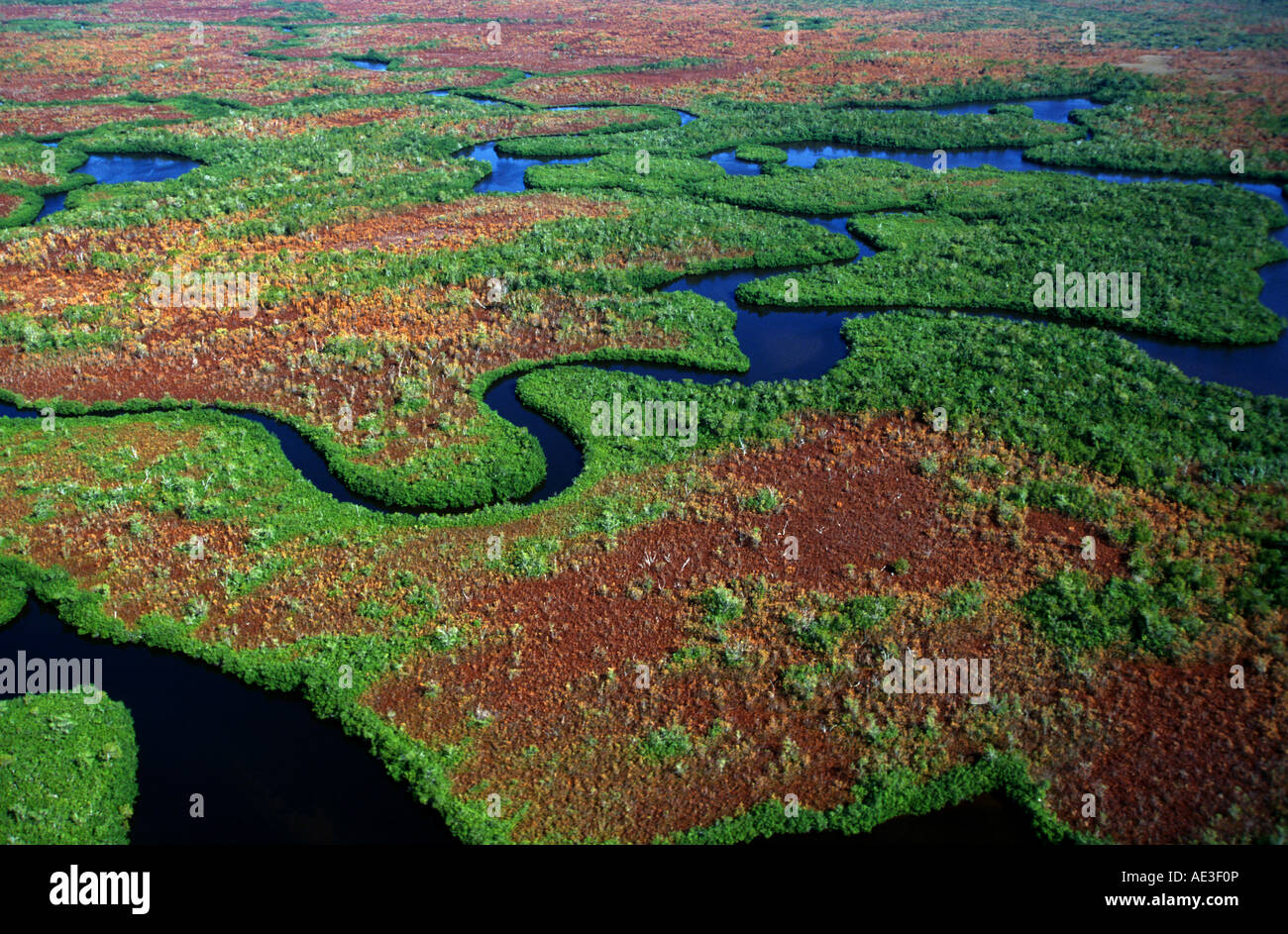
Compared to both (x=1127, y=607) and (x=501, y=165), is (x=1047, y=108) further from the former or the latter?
(x=1127, y=607)

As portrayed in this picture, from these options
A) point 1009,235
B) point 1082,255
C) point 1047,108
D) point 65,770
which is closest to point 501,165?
point 1009,235

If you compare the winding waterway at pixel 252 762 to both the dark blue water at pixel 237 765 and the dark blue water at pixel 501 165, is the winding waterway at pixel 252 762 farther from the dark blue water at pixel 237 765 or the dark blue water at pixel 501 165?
the dark blue water at pixel 501 165

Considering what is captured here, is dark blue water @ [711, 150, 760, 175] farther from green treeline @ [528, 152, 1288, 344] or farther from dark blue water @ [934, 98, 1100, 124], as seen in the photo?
dark blue water @ [934, 98, 1100, 124]

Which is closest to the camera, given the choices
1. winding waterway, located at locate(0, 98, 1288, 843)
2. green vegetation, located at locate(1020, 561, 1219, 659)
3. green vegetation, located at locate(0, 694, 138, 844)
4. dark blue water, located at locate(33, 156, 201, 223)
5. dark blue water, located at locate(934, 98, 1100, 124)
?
green vegetation, located at locate(0, 694, 138, 844)

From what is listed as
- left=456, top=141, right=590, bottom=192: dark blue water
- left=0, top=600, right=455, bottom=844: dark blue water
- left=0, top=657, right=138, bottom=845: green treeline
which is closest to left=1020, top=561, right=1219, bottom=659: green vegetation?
left=0, top=600, right=455, bottom=844: dark blue water

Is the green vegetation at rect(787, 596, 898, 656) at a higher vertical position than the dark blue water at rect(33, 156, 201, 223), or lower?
lower
